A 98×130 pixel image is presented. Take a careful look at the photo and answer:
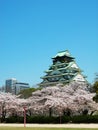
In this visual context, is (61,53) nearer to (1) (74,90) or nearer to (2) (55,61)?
(2) (55,61)

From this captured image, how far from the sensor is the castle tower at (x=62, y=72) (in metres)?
95.5

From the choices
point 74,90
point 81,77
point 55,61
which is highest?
point 55,61

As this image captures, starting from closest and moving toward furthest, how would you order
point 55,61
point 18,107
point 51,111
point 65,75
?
point 51,111, point 18,107, point 65,75, point 55,61

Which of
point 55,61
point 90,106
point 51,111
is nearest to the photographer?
point 90,106

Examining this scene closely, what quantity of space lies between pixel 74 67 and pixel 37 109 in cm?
4951

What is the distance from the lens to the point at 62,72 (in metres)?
97.0

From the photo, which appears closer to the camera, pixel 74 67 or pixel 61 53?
pixel 74 67

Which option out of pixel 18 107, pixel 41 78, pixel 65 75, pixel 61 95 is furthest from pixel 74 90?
pixel 41 78

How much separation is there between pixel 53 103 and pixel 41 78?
53.4m

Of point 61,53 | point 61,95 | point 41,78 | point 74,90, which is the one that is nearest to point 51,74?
point 41,78

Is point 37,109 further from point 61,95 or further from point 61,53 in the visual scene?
point 61,53

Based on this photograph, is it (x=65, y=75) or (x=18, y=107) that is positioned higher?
(x=65, y=75)

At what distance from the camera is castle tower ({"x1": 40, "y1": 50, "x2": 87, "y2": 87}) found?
313ft

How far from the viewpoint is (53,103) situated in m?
48.1
